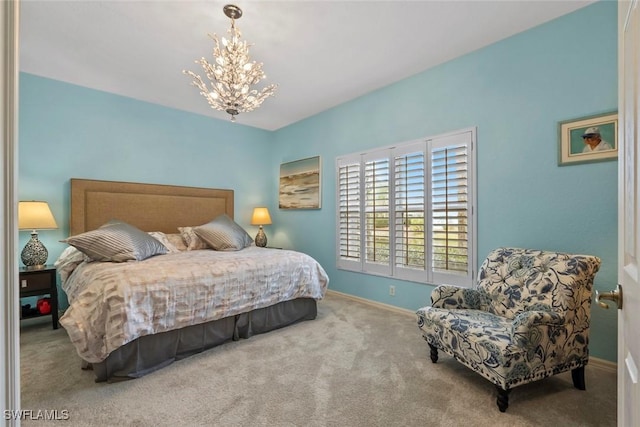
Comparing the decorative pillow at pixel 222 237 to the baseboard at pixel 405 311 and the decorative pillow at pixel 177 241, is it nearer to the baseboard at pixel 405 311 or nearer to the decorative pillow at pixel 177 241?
the decorative pillow at pixel 177 241

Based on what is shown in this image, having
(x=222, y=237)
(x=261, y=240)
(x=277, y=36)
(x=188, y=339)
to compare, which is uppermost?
(x=277, y=36)

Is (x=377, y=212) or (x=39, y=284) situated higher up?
(x=377, y=212)

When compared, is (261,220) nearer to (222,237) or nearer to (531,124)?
(222,237)

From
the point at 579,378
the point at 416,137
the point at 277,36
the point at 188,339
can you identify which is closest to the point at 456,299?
the point at 579,378

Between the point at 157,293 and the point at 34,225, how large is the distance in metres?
1.78

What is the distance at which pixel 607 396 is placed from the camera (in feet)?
6.11

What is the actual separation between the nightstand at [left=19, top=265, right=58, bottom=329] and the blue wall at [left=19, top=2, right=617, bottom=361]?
0.58 meters

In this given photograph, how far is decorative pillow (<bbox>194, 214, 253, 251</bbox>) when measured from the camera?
3.72 metres

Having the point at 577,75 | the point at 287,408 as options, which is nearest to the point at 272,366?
the point at 287,408

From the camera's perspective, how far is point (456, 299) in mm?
2336

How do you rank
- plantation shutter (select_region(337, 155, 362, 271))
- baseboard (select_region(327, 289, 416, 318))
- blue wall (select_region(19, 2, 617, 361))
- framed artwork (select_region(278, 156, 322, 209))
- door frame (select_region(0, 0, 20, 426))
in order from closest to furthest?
door frame (select_region(0, 0, 20, 426)) → blue wall (select_region(19, 2, 617, 361)) → baseboard (select_region(327, 289, 416, 318)) → plantation shutter (select_region(337, 155, 362, 271)) → framed artwork (select_region(278, 156, 322, 209))

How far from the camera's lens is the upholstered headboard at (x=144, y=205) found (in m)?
3.51

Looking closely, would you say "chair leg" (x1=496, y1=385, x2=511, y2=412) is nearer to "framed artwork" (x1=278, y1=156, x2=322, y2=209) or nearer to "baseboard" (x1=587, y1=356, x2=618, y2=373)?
"baseboard" (x1=587, y1=356, x2=618, y2=373)

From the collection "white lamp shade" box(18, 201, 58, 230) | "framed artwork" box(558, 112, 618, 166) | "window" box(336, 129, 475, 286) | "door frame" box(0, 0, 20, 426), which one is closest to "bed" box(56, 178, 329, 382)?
"white lamp shade" box(18, 201, 58, 230)
